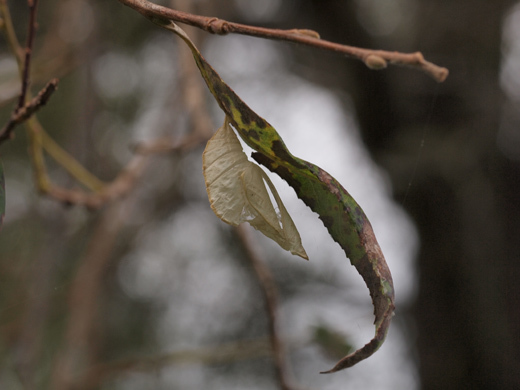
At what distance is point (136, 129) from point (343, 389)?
3.79 feet

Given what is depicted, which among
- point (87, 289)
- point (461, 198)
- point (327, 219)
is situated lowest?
point (87, 289)

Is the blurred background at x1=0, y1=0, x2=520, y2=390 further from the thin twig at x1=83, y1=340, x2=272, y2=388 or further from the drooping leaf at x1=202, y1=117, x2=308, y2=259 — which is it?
the drooping leaf at x1=202, y1=117, x2=308, y2=259

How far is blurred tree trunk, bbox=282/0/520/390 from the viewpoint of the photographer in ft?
3.70

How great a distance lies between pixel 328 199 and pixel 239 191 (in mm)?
44

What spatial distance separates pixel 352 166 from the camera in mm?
1076

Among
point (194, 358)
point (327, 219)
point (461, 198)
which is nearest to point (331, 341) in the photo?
point (194, 358)

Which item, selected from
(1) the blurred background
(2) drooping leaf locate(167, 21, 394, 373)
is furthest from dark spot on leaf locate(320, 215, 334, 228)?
(1) the blurred background

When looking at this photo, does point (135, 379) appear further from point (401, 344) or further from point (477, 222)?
point (477, 222)

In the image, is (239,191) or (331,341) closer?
(239,191)

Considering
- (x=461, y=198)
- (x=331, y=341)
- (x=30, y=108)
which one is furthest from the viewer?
(x=461, y=198)

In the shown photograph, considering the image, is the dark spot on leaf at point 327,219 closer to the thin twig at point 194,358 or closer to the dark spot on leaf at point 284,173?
the dark spot on leaf at point 284,173

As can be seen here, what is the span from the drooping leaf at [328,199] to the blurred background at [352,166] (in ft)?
1.90

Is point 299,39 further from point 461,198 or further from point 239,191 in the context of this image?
point 461,198

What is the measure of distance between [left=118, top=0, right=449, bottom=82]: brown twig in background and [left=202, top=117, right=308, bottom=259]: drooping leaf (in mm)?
51
